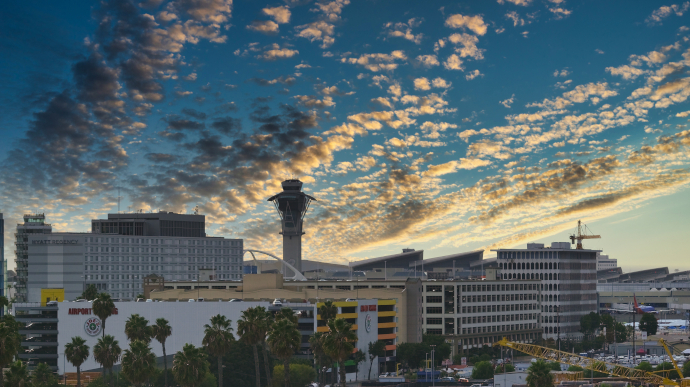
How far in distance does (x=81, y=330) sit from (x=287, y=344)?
88.3 metres

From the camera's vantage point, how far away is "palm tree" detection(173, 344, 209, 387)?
106 meters

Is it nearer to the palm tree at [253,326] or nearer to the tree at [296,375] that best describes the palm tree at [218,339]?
the palm tree at [253,326]

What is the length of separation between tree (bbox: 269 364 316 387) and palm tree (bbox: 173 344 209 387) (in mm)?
Result: 32361

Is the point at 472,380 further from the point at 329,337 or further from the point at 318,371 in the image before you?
the point at 329,337

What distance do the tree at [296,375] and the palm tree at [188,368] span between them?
3236 cm

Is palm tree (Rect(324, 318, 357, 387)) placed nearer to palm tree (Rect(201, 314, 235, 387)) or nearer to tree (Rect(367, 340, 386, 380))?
palm tree (Rect(201, 314, 235, 387))

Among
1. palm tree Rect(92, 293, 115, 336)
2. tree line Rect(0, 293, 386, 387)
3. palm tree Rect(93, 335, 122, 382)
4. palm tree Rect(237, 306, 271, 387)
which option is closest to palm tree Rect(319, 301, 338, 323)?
tree line Rect(0, 293, 386, 387)

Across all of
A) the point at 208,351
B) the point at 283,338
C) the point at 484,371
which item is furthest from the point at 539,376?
the point at 208,351

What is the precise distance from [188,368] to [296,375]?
37407mm

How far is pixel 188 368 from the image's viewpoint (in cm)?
10638

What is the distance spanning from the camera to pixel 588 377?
164m

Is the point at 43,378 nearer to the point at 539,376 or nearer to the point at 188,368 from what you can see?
the point at 188,368

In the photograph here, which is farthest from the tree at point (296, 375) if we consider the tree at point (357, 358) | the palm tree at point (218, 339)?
the tree at point (357, 358)

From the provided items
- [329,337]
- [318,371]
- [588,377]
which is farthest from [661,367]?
[329,337]
